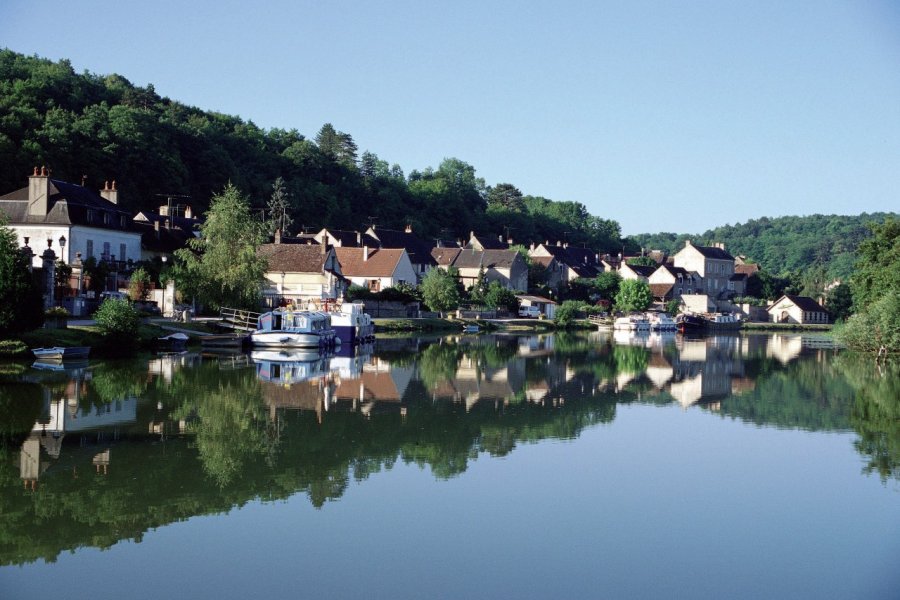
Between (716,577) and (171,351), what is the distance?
33108 mm

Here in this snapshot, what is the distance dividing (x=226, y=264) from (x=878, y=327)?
3462cm

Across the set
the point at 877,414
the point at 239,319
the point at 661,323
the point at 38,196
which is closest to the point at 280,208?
the point at 661,323

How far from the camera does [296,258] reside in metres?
70.1

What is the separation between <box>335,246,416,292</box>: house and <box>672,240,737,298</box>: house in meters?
57.6

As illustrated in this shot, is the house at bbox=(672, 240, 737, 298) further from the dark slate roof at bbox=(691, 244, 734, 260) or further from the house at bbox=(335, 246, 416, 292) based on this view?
the house at bbox=(335, 246, 416, 292)

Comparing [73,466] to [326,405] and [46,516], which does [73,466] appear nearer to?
[46,516]

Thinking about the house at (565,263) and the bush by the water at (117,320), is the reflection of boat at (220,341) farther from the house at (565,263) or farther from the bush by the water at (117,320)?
the house at (565,263)

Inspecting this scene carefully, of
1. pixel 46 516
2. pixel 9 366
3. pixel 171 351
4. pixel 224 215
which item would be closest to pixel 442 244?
pixel 224 215

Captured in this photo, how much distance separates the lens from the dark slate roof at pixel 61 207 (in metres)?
50.5

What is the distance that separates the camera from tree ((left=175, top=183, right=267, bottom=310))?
5088 cm

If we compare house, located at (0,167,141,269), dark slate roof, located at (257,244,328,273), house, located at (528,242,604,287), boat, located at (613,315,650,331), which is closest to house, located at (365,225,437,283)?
house, located at (528,242,604,287)

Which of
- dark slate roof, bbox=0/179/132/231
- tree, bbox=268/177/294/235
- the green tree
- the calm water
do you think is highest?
Result: tree, bbox=268/177/294/235

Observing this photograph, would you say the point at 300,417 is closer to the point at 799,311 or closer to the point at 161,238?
the point at 161,238

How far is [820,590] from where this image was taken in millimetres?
12453
